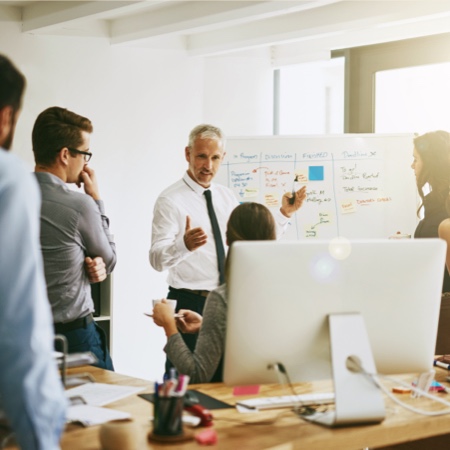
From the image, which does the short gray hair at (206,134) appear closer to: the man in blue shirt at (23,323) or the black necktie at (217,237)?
the black necktie at (217,237)

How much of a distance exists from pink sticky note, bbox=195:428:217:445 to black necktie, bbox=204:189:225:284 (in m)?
1.94

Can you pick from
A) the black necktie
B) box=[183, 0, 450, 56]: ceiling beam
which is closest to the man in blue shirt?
the black necktie

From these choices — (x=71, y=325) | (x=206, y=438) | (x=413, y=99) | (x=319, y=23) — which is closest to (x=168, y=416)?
(x=206, y=438)

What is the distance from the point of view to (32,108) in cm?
487

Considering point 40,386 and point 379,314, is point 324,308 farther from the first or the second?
point 40,386

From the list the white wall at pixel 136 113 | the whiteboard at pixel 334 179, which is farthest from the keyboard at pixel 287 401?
the white wall at pixel 136 113

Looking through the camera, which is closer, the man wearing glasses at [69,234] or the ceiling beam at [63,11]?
the man wearing glasses at [69,234]

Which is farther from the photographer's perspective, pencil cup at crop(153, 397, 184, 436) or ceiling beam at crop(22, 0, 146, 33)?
ceiling beam at crop(22, 0, 146, 33)

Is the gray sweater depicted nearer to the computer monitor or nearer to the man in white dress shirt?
the computer monitor

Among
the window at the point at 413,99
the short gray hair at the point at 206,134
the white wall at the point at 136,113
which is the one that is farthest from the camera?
the window at the point at 413,99

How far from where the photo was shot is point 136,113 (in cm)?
542

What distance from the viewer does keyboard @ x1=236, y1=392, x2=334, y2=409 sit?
6.79 ft

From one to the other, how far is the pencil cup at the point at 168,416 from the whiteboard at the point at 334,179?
3.15 metres

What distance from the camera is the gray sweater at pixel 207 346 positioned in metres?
2.17
